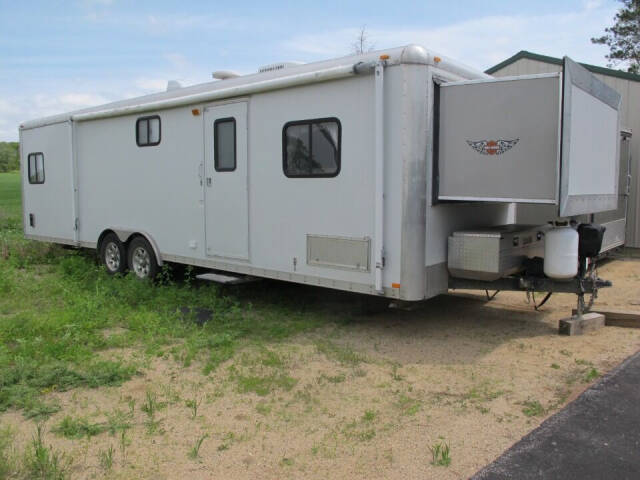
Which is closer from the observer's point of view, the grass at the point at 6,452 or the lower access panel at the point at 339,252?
the grass at the point at 6,452

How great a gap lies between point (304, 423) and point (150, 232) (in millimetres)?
4835

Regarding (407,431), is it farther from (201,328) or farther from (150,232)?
(150,232)

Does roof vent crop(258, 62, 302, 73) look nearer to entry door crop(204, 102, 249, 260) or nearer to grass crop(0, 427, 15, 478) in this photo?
entry door crop(204, 102, 249, 260)

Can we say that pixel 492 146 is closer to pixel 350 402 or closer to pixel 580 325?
pixel 580 325

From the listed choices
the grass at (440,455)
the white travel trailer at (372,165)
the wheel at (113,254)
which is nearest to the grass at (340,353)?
the white travel trailer at (372,165)

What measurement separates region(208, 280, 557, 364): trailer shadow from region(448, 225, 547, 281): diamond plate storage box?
2.21 feet

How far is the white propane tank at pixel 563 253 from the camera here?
546 cm

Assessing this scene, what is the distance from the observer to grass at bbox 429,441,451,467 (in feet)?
10.9

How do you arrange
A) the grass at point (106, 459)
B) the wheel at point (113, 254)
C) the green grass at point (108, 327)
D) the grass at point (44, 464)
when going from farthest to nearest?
the wheel at point (113, 254) → the green grass at point (108, 327) → the grass at point (106, 459) → the grass at point (44, 464)

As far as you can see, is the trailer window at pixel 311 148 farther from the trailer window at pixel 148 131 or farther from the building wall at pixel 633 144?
the building wall at pixel 633 144

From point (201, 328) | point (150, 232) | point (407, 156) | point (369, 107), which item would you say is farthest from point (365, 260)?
point (150, 232)

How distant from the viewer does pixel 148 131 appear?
7875 millimetres

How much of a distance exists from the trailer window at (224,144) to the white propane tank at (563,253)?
3489mm

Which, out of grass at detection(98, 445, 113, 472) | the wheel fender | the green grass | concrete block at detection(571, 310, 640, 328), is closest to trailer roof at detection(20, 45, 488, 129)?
the wheel fender
